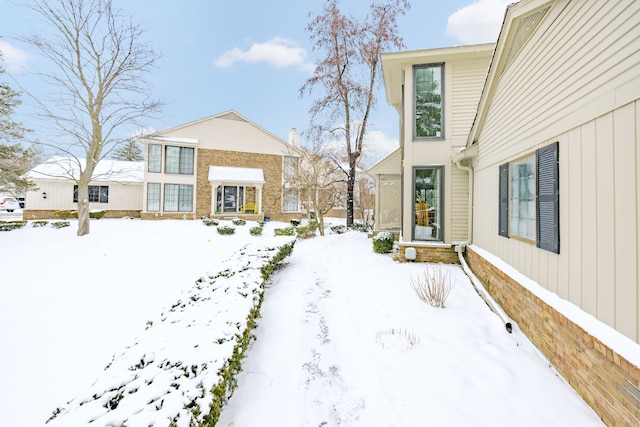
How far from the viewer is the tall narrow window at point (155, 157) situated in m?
18.2

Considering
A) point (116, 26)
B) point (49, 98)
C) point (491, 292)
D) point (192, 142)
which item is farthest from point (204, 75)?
point (491, 292)

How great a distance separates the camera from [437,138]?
7582mm

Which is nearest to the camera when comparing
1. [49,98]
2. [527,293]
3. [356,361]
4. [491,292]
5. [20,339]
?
[356,361]

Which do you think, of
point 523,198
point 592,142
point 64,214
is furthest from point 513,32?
point 64,214

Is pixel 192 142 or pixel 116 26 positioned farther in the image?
pixel 192 142

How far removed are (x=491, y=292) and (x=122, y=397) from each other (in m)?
5.53

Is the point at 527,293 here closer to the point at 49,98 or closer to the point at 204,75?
the point at 49,98

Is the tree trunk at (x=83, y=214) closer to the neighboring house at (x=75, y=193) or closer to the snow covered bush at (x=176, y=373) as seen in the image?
the neighboring house at (x=75, y=193)

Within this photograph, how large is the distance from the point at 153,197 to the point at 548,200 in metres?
20.9

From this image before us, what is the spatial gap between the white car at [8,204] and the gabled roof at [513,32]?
35.2m

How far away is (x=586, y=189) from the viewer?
2547mm

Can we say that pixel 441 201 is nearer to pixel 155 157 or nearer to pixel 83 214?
pixel 83 214

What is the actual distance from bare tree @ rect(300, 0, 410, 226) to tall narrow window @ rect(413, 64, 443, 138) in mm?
8330

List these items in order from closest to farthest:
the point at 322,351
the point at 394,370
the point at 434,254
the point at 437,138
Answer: the point at 394,370
the point at 322,351
the point at 434,254
the point at 437,138
